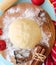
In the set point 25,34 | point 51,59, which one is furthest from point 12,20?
point 51,59

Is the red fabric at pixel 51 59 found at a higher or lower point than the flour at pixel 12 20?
lower

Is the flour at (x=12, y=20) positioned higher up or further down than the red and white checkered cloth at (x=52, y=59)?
higher up

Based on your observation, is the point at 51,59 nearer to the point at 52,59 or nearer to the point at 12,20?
the point at 52,59

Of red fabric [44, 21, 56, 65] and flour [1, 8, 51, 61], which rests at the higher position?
flour [1, 8, 51, 61]

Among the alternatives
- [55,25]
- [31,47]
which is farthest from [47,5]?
[31,47]

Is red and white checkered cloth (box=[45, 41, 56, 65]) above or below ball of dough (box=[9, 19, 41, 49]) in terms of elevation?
below

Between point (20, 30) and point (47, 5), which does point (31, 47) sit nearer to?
point (20, 30)

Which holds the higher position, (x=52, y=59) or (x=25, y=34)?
(x=25, y=34)

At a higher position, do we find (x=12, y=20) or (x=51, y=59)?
(x=12, y=20)

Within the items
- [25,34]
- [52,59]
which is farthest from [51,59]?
[25,34]
